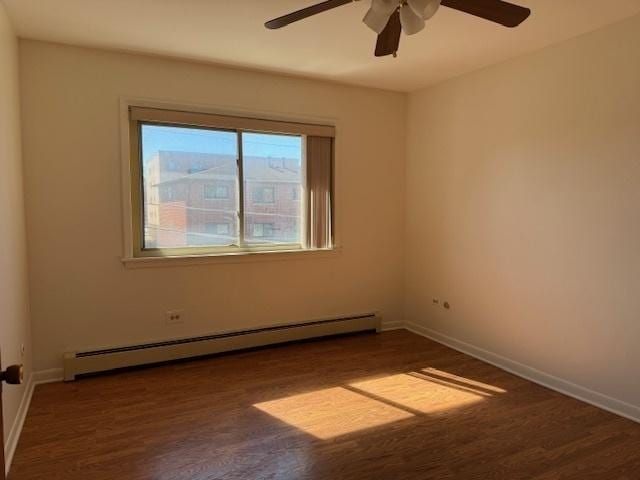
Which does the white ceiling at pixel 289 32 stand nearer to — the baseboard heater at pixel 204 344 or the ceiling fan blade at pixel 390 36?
the ceiling fan blade at pixel 390 36

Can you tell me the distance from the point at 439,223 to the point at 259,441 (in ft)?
→ 8.85

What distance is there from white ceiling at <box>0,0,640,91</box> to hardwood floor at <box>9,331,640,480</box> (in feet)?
8.22

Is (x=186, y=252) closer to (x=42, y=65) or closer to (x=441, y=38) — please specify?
(x=42, y=65)

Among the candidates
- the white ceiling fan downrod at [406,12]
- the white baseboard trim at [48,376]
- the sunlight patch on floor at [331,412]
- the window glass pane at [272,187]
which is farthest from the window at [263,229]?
the white ceiling fan downrod at [406,12]

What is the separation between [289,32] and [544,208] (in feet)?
7.36

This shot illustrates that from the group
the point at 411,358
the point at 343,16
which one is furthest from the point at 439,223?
the point at 343,16

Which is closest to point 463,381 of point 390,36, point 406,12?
point 390,36

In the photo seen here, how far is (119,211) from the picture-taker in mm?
3490

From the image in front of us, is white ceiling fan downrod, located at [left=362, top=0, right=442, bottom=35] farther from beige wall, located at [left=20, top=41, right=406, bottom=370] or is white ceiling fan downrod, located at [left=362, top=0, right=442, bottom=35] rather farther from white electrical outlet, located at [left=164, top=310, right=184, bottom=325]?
white electrical outlet, located at [left=164, top=310, right=184, bottom=325]

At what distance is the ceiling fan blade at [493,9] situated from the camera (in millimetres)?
1958

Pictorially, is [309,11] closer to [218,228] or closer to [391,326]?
[218,228]

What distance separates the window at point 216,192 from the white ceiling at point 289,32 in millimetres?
1041

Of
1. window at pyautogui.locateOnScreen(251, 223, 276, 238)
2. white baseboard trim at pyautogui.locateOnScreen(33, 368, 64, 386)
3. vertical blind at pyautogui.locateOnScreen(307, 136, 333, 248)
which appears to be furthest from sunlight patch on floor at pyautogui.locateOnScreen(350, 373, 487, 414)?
white baseboard trim at pyautogui.locateOnScreen(33, 368, 64, 386)

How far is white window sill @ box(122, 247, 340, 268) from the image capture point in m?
3.58
